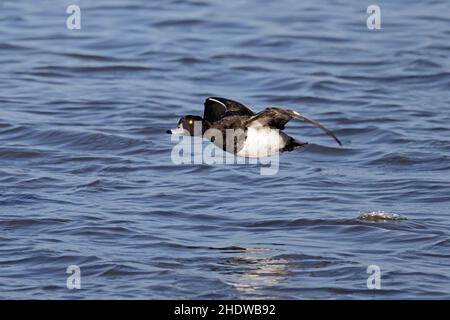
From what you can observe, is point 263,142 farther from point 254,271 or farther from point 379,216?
point 379,216

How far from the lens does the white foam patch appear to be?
34.1 ft

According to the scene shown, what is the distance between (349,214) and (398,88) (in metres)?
6.06

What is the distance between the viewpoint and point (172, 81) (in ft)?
54.6

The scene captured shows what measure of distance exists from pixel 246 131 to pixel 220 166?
254cm

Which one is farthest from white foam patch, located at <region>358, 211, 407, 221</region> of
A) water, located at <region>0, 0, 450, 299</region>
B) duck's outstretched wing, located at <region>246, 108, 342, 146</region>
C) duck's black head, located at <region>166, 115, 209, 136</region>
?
duck's black head, located at <region>166, 115, 209, 136</region>

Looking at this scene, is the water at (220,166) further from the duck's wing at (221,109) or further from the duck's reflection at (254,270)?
the duck's wing at (221,109)

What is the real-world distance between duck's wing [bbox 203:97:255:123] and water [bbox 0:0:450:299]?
36.3 inches

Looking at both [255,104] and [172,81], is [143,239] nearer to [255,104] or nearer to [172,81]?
[255,104]

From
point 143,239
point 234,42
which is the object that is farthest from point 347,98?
point 143,239

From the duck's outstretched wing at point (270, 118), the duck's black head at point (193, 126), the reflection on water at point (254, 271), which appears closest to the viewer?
the reflection on water at point (254, 271)

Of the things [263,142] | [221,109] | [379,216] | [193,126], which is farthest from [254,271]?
[221,109]

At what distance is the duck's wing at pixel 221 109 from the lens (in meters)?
10.4

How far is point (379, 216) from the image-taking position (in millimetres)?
10469

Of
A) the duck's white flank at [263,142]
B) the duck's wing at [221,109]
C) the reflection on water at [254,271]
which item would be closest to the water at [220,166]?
the reflection on water at [254,271]
